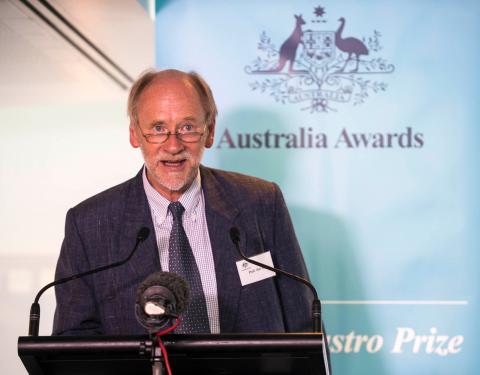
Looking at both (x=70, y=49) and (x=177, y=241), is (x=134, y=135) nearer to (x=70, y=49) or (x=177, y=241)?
(x=177, y=241)

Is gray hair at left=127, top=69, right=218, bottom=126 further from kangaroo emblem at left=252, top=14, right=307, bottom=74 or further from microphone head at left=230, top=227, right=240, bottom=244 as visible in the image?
kangaroo emblem at left=252, top=14, right=307, bottom=74

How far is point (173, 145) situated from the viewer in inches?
100

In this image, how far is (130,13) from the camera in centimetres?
383

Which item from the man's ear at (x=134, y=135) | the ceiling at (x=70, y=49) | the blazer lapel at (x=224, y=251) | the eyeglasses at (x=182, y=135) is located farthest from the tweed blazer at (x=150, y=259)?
the ceiling at (x=70, y=49)

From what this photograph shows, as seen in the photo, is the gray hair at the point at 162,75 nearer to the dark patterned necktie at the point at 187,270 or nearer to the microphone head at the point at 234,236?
the dark patterned necktie at the point at 187,270

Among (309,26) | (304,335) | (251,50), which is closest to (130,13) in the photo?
(251,50)

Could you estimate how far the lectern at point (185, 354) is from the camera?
66.9 inches

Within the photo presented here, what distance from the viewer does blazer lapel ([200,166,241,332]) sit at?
2.61 m

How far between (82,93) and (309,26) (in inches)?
57.6

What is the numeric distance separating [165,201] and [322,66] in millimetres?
1314

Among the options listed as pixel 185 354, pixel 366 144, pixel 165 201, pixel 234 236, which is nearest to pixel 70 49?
pixel 366 144

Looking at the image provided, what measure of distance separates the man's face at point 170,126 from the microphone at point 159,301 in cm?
99

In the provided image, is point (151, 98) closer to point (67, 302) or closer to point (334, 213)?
point (67, 302)

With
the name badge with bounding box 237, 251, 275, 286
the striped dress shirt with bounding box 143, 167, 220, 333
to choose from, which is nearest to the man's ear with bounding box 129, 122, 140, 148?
the striped dress shirt with bounding box 143, 167, 220, 333
